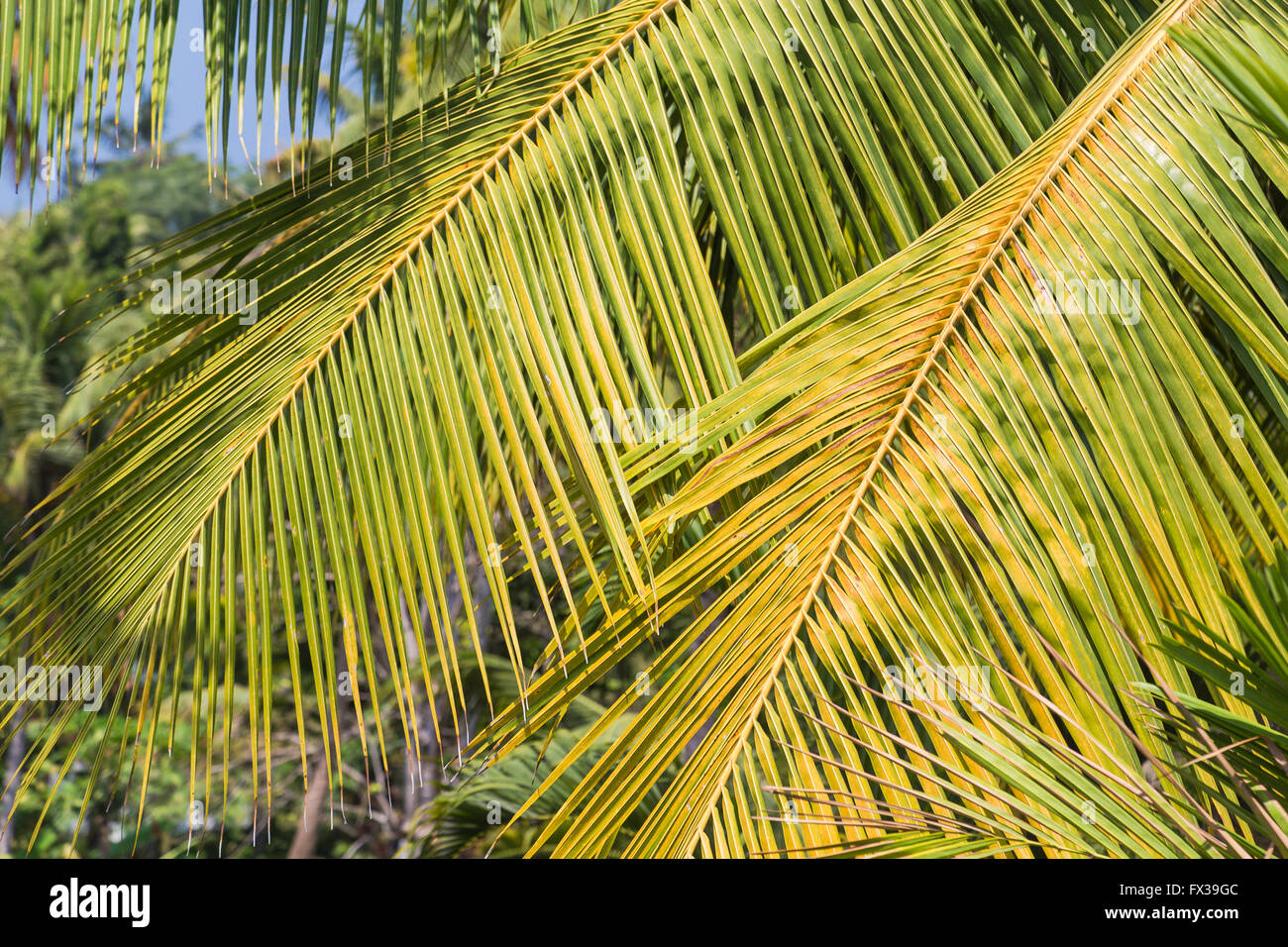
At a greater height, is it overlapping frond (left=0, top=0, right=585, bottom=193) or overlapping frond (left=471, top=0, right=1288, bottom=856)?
overlapping frond (left=0, top=0, right=585, bottom=193)

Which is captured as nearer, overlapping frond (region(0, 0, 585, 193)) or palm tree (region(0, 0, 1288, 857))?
palm tree (region(0, 0, 1288, 857))

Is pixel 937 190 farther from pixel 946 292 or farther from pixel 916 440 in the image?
pixel 916 440

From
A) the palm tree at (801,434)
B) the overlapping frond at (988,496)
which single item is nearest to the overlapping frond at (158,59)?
the palm tree at (801,434)

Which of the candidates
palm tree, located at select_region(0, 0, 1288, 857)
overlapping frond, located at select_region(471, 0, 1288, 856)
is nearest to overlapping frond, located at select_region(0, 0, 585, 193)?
palm tree, located at select_region(0, 0, 1288, 857)

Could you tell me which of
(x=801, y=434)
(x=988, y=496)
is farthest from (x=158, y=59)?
(x=988, y=496)

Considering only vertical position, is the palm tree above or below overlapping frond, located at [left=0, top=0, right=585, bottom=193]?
below

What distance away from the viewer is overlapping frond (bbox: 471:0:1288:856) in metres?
1.02

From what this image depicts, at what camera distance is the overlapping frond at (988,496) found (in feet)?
3.35

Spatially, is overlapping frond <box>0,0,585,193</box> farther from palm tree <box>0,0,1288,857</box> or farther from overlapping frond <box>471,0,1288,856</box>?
overlapping frond <box>471,0,1288,856</box>

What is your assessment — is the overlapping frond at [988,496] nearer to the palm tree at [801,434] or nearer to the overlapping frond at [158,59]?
the palm tree at [801,434]

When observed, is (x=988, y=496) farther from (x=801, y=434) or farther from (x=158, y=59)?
(x=158, y=59)

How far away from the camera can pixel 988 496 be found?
3.48 feet
